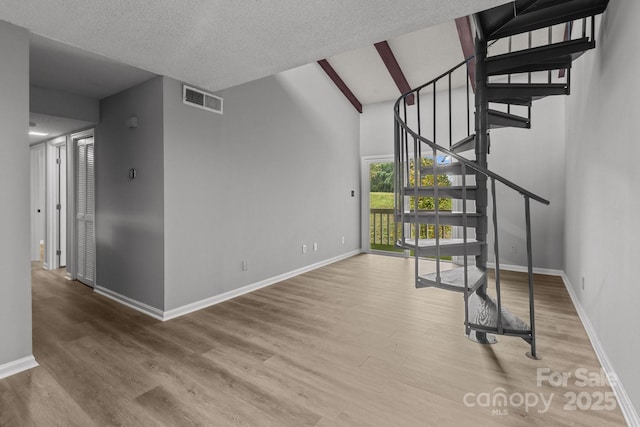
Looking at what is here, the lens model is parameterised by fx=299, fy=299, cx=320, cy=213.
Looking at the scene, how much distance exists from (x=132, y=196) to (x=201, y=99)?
49.3 inches

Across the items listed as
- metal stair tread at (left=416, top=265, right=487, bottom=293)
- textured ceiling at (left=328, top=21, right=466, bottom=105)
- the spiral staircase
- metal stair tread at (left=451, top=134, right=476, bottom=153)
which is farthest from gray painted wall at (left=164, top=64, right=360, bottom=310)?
metal stair tread at (left=451, top=134, right=476, bottom=153)

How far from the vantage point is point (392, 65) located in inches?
187

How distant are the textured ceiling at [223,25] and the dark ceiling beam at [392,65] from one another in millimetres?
2508

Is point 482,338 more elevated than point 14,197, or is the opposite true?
point 14,197

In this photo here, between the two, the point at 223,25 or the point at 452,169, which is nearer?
the point at 223,25

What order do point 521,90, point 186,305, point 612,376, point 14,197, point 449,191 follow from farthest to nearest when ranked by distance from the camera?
point 186,305, point 521,90, point 449,191, point 14,197, point 612,376

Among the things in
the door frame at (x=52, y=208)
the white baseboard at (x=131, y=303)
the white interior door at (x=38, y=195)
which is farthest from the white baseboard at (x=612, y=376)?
the white interior door at (x=38, y=195)

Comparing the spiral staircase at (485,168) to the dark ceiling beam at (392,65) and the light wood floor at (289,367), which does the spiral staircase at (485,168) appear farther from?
the dark ceiling beam at (392,65)

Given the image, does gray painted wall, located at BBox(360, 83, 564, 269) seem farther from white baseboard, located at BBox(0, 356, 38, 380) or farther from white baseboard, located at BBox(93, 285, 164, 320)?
white baseboard, located at BBox(0, 356, 38, 380)

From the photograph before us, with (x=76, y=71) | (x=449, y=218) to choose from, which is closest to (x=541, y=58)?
(x=449, y=218)

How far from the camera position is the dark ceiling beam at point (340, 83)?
510cm

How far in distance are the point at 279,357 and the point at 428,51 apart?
4.64 metres

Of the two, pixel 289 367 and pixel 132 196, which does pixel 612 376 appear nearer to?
pixel 289 367

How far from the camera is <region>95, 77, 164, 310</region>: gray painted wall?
287 centimetres
